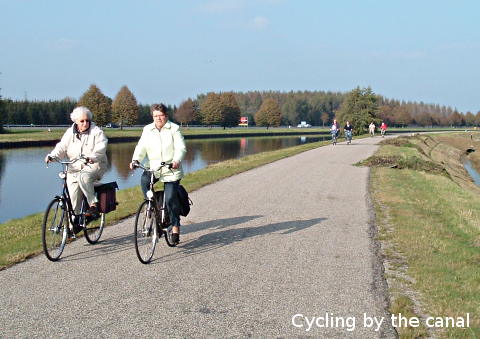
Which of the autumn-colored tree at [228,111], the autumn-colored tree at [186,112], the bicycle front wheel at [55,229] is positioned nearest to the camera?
the bicycle front wheel at [55,229]

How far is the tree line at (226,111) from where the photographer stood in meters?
59.5

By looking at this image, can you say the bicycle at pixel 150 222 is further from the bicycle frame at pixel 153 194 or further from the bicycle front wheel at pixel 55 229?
the bicycle front wheel at pixel 55 229

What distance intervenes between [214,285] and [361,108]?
56712 mm

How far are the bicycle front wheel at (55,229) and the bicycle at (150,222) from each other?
1076 millimetres

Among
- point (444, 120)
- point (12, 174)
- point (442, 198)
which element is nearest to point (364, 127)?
point (12, 174)

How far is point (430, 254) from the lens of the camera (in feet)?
21.7

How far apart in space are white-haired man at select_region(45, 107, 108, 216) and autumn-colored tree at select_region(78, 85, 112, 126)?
232ft

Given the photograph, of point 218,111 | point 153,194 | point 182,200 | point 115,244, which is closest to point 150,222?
point 153,194

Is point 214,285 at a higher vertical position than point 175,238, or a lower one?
lower

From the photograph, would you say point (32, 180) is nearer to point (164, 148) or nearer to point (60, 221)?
point (60, 221)

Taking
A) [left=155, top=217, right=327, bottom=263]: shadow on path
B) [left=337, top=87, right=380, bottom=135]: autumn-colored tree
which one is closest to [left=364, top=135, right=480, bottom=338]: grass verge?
[left=155, top=217, right=327, bottom=263]: shadow on path

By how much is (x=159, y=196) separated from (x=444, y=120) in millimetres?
199657

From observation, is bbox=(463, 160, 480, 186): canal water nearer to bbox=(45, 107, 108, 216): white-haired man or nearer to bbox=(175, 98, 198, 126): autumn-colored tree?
bbox=(45, 107, 108, 216): white-haired man

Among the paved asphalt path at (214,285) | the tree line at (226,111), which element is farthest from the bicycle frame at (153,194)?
the tree line at (226,111)
